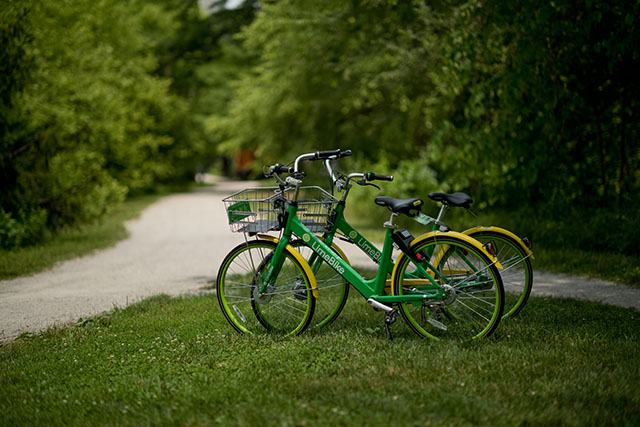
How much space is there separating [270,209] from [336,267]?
675mm

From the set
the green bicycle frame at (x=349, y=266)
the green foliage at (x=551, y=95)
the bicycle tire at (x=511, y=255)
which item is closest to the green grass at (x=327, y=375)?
the bicycle tire at (x=511, y=255)

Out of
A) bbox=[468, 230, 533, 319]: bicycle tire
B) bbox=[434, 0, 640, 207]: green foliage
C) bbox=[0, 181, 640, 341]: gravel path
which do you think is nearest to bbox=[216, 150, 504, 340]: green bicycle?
bbox=[468, 230, 533, 319]: bicycle tire

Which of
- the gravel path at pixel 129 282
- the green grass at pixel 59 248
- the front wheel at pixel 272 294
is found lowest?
the gravel path at pixel 129 282

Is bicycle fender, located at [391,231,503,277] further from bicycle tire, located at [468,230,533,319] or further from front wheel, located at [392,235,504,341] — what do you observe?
bicycle tire, located at [468,230,533,319]

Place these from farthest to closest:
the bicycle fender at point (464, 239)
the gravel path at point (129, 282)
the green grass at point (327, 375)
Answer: the gravel path at point (129, 282)
the bicycle fender at point (464, 239)
the green grass at point (327, 375)

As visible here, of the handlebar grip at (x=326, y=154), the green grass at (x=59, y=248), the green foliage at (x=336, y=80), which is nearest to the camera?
the handlebar grip at (x=326, y=154)

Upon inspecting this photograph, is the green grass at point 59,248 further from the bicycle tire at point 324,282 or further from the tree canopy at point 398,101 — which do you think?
the bicycle tire at point 324,282

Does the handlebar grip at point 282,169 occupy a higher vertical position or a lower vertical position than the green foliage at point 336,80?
lower

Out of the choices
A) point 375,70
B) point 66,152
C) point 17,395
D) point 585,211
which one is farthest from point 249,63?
point 17,395

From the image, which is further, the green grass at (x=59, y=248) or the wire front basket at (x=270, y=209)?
the green grass at (x=59, y=248)

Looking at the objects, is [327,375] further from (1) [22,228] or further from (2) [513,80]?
(1) [22,228]

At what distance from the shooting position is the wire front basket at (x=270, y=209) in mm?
4574

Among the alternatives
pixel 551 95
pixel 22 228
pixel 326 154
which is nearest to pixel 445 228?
pixel 326 154

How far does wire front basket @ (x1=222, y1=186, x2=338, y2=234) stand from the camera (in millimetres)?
4574
